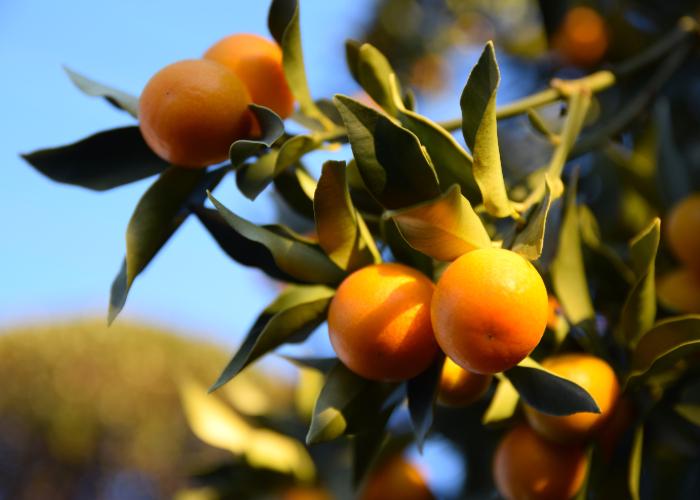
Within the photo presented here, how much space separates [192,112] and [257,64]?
11cm

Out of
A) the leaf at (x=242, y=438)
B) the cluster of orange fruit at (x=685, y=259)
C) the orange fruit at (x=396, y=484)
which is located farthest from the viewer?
the leaf at (x=242, y=438)

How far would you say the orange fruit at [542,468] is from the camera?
77 centimetres

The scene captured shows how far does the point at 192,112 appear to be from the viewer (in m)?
0.68

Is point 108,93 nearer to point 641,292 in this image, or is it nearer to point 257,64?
point 257,64

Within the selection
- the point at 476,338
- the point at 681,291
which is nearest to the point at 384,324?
the point at 476,338

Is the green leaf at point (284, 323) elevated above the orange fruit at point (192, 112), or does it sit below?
below

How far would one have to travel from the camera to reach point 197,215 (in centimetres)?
72

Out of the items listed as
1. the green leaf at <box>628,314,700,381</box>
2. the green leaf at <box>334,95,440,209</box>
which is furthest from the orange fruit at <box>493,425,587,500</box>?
the green leaf at <box>334,95,440,209</box>

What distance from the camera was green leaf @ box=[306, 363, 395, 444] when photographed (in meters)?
0.65

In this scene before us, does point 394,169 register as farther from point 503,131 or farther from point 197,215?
point 503,131

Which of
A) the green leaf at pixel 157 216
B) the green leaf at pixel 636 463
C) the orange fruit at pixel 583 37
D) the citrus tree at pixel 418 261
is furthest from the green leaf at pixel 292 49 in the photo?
the orange fruit at pixel 583 37

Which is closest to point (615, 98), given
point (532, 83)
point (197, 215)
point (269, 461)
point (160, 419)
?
point (532, 83)

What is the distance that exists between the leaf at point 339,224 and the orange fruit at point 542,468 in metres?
0.26

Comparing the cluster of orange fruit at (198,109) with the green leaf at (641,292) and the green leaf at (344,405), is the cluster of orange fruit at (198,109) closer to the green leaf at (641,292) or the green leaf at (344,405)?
the green leaf at (344,405)
